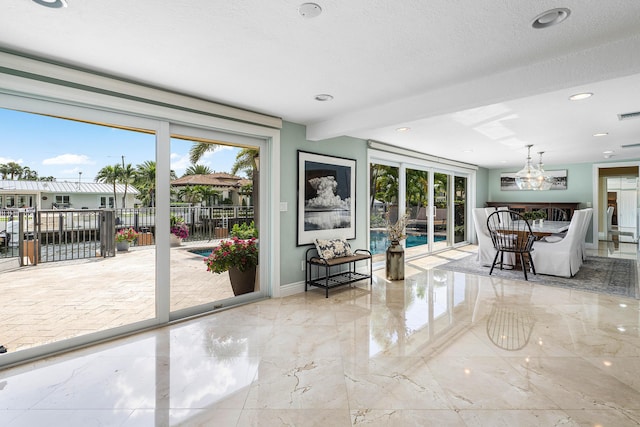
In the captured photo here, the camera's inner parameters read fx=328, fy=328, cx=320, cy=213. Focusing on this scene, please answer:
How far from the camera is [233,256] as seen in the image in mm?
3785

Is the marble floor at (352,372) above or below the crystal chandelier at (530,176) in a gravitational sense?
below

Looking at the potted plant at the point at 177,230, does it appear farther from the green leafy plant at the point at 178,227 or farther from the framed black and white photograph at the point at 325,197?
the framed black and white photograph at the point at 325,197

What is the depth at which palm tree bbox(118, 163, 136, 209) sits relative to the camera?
2.93 metres

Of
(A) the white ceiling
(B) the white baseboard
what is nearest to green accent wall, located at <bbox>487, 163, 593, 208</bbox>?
(A) the white ceiling

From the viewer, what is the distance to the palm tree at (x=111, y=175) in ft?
9.26

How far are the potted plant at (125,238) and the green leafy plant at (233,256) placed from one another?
81 centimetres

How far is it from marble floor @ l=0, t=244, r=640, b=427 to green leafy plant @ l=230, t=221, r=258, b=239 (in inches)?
32.3

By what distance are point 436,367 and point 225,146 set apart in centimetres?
293

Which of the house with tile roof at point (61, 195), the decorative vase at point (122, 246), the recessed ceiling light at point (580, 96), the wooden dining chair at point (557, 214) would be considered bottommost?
the decorative vase at point (122, 246)

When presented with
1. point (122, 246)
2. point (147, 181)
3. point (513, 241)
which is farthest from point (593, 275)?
point (122, 246)

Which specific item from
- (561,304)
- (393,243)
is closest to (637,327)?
(561,304)

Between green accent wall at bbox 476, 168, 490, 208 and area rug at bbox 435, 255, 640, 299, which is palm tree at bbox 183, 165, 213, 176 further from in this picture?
green accent wall at bbox 476, 168, 490, 208

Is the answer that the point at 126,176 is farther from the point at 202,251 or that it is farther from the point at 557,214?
the point at 557,214

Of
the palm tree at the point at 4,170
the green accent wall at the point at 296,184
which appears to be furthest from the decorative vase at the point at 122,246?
the green accent wall at the point at 296,184
